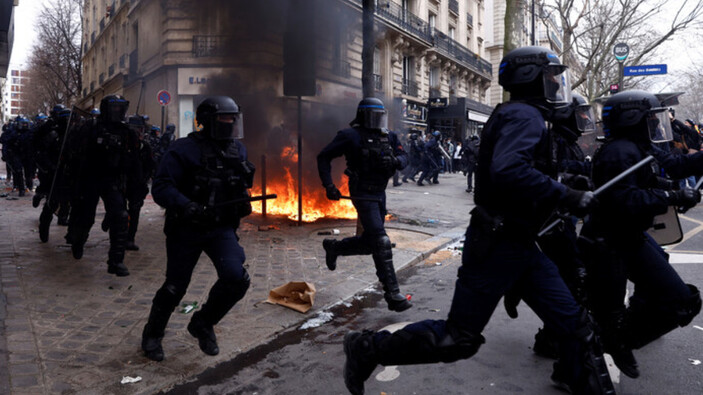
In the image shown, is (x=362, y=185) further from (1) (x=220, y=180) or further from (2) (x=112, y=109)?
(2) (x=112, y=109)

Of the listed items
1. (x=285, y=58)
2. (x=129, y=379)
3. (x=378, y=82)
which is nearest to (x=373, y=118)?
(x=129, y=379)

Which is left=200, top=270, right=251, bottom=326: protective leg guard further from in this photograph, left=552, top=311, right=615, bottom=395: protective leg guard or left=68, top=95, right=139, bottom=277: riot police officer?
left=68, top=95, right=139, bottom=277: riot police officer

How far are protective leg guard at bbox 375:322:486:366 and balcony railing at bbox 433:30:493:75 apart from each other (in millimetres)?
27716

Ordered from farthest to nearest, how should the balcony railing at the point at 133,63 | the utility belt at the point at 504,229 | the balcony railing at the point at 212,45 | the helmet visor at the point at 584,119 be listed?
1. the balcony railing at the point at 133,63
2. the balcony railing at the point at 212,45
3. the helmet visor at the point at 584,119
4. the utility belt at the point at 504,229

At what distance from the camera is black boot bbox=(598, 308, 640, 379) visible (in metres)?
3.03

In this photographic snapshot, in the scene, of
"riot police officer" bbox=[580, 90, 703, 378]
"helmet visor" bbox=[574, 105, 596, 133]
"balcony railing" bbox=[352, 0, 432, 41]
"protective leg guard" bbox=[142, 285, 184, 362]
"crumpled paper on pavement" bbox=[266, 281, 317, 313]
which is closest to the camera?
"riot police officer" bbox=[580, 90, 703, 378]

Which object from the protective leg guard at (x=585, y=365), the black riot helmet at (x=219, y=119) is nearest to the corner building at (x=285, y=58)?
the black riot helmet at (x=219, y=119)

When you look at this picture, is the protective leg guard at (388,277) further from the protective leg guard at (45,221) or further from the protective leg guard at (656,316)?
the protective leg guard at (45,221)

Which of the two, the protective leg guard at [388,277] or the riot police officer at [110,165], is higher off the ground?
the riot police officer at [110,165]

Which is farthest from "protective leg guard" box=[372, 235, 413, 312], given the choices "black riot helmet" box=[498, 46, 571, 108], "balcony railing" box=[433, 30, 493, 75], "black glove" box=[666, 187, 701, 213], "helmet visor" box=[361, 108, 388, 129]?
"balcony railing" box=[433, 30, 493, 75]

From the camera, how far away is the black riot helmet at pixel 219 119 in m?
3.33

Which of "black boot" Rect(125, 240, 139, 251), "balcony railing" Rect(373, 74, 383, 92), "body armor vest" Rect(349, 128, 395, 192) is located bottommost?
"black boot" Rect(125, 240, 139, 251)

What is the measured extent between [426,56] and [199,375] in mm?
26687

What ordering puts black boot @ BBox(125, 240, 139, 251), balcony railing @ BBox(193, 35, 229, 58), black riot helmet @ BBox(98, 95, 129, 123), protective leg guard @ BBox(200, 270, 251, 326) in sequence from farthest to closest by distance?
balcony railing @ BBox(193, 35, 229, 58) → black boot @ BBox(125, 240, 139, 251) → black riot helmet @ BBox(98, 95, 129, 123) → protective leg guard @ BBox(200, 270, 251, 326)
